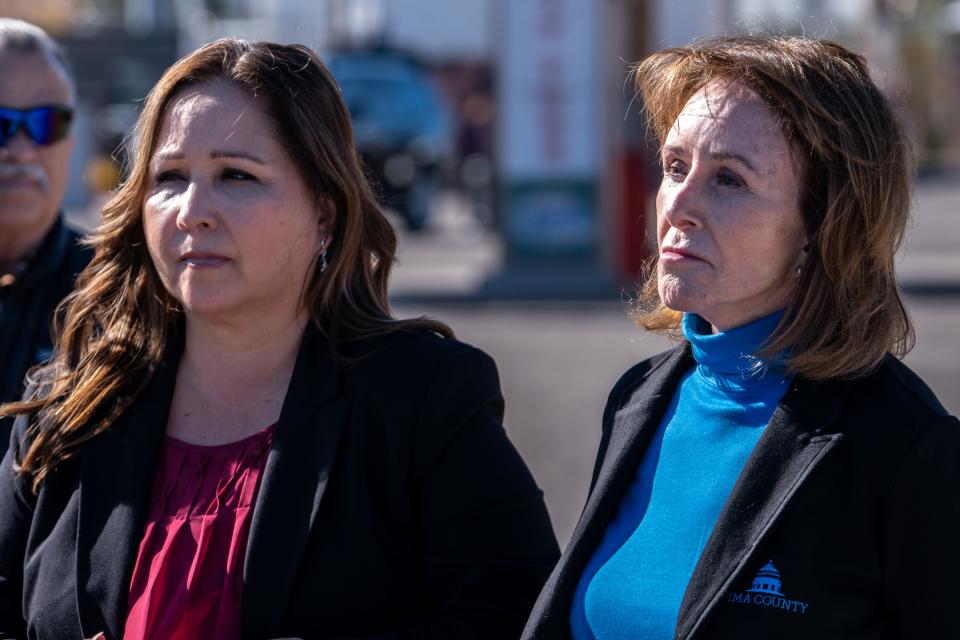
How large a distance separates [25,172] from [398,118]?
16919 mm

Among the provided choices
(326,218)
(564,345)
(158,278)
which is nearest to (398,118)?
(564,345)

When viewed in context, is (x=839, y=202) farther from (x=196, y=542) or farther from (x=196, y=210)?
(x=196, y=542)

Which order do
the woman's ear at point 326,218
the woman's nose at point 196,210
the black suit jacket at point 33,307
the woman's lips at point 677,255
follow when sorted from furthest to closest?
1. the black suit jacket at point 33,307
2. the woman's ear at point 326,218
3. the woman's nose at point 196,210
4. the woman's lips at point 677,255

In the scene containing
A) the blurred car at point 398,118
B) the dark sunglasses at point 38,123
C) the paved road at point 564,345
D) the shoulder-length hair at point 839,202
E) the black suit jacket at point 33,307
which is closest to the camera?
the shoulder-length hair at point 839,202

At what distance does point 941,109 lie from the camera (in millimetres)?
48031

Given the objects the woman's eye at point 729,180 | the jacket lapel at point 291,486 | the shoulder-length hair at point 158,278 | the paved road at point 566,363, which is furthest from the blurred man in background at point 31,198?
the paved road at point 566,363

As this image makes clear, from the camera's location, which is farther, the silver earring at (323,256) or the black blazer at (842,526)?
the silver earring at (323,256)

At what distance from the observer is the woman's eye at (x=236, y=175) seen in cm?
268

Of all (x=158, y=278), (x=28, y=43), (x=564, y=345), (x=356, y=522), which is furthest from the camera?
(x=564, y=345)

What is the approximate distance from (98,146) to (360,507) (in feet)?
85.7

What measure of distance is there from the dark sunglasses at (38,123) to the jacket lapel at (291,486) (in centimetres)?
126

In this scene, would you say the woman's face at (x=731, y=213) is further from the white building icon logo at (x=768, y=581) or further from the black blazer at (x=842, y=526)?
the white building icon logo at (x=768, y=581)

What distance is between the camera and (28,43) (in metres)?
3.61

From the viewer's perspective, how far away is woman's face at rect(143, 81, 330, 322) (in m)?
2.66
